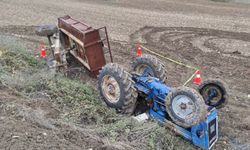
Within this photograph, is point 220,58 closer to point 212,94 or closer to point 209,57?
point 209,57

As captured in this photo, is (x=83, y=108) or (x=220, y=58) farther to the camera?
(x=220, y=58)

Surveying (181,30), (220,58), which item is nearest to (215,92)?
(220,58)

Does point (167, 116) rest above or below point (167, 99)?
below

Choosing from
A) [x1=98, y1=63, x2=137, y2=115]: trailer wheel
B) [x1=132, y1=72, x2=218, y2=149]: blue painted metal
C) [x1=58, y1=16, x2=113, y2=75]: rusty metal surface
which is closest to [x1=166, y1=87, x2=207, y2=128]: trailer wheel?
[x1=132, y1=72, x2=218, y2=149]: blue painted metal

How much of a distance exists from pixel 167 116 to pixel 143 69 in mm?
1732

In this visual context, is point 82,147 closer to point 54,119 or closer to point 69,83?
point 54,119

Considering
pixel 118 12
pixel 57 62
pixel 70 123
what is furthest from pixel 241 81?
pixel 118 12

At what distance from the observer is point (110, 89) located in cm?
789

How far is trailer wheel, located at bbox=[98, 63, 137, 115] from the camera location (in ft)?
24.6

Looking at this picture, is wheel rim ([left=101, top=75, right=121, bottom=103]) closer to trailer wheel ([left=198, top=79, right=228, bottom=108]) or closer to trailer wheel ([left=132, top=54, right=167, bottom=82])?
trailer wheel ([left=132, top=54, right=167, bottom=82])

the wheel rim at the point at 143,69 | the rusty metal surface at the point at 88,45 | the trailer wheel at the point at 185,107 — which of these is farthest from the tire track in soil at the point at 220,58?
the rusty metal surface at the point at 88,45

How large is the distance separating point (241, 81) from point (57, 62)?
518 centimetres

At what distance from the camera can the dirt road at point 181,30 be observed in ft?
32.3

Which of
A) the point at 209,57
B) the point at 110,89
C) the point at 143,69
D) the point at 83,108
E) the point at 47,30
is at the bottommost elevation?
the point at 209,57
